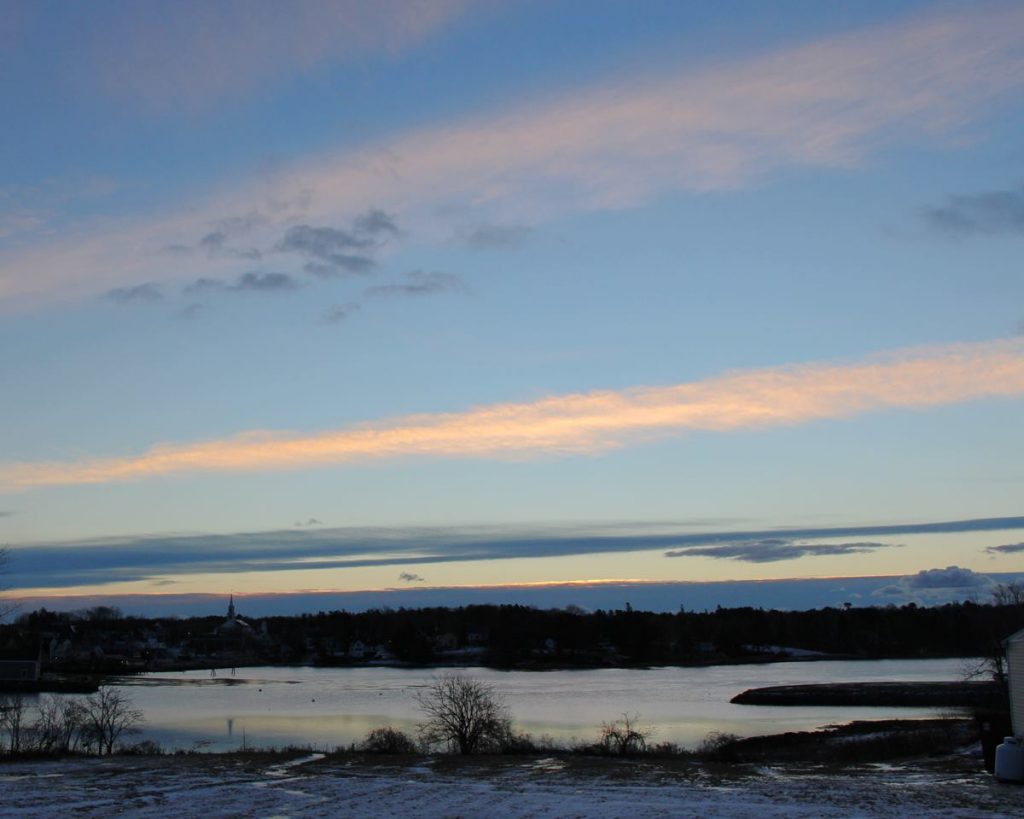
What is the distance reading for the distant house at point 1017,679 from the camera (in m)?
28.6

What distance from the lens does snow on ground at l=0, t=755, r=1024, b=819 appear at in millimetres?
18859

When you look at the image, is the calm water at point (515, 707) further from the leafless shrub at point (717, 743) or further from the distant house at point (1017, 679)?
the distant house at point (1017, 679)

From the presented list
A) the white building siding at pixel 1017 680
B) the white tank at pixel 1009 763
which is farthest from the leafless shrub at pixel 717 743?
the white tank at pixel 1009 763

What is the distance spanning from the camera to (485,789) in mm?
21922

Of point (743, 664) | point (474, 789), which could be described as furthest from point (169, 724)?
point (743, 664)

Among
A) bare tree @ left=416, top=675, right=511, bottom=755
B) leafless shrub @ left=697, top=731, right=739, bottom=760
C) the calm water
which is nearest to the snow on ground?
bare tree @ left=416, top=675, right=511, bottom=755

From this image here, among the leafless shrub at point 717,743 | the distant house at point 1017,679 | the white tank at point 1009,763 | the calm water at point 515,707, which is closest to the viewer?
the white tank at point 1009,763

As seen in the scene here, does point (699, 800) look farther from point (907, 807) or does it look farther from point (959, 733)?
point (959, 733)

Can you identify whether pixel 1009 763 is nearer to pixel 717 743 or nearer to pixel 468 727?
pixel 468 727

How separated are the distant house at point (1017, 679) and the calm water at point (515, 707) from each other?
22.7 metres

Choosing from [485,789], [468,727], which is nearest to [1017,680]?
[485,789]

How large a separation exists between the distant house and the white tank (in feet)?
16.2

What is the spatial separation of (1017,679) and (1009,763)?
6.20 metres

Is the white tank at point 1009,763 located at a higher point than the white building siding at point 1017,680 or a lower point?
lower
